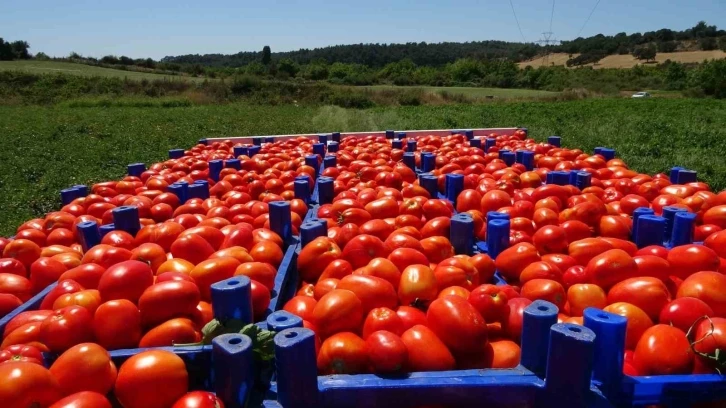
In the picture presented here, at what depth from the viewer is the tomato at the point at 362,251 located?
276 centimetres

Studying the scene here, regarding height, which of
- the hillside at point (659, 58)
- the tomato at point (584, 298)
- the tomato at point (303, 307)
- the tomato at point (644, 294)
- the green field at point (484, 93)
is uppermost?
the hillside at point (659, 58)

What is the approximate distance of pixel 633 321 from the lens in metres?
2.05

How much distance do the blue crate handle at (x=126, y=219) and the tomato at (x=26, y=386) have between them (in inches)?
74.1

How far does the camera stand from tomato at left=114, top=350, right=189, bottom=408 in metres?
1.59

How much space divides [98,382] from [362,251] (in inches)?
58.0

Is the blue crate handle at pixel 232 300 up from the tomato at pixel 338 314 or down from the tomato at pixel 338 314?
up

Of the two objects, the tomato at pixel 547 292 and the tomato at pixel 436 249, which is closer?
the tomato at pixel 547 292

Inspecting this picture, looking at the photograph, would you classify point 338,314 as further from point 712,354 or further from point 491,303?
point 712,354

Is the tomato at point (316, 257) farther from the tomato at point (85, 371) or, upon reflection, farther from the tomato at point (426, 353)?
the tomato at point (85, 371)

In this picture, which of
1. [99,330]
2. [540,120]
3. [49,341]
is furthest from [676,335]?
[540,120]

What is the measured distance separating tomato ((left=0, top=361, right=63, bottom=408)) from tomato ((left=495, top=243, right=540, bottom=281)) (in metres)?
2.19

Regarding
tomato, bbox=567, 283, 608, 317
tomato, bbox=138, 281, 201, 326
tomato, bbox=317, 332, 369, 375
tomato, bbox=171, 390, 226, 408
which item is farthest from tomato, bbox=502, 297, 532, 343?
tomato, bbox=138, 281, 201, 326

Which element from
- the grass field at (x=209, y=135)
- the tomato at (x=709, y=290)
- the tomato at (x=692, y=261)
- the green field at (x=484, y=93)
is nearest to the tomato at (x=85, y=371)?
the tomato at (x=709, y=290)

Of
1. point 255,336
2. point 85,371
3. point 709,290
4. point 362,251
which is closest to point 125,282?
point 85,371
